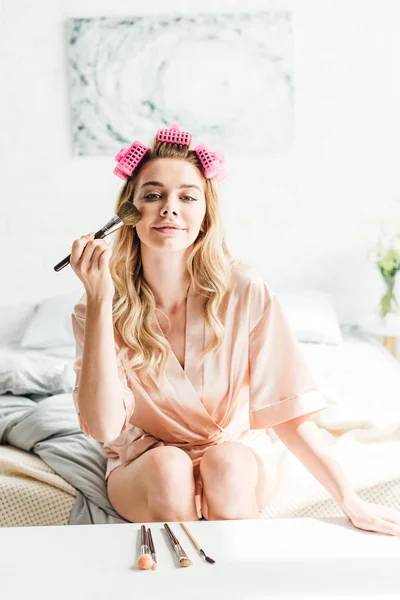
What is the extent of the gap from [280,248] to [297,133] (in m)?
0.56

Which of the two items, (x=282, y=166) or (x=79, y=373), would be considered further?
(x=282, y=166)

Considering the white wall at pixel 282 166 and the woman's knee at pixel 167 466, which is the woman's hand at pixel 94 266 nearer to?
the woman's knee at pixel 167 466

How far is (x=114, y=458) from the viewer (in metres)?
1.68

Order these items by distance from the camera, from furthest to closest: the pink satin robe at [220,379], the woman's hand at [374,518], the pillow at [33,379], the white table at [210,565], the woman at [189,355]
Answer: the pillow at [33,379] → the pink satin robe at [220,379] → the woman at [189,355] → the woman's hand at [374,518] → the white table at [210,565]

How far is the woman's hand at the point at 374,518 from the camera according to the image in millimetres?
1187

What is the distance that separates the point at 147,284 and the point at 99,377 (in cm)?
35

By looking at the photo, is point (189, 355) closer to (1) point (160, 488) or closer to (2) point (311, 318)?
(1) point (160, 488)

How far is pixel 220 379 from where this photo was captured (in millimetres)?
1593

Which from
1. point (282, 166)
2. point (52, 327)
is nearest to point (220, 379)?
point (52, 327)

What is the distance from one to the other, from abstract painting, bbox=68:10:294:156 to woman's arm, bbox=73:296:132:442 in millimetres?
2386

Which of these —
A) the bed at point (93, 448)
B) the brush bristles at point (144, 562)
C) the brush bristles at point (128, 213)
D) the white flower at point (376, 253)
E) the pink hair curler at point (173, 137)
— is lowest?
the bed at point (93, 448)

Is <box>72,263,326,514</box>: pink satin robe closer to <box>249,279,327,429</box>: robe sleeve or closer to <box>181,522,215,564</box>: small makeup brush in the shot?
<box>249,279,327,429</box>: robe sleeve

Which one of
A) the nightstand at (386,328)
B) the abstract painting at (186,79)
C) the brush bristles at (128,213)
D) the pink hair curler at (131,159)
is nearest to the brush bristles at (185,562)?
the brush bristles at (128,213)

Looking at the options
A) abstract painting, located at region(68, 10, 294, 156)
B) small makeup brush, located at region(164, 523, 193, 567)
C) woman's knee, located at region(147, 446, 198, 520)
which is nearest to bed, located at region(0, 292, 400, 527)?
woman's knee, located at region(147, 446, 198, 520)
